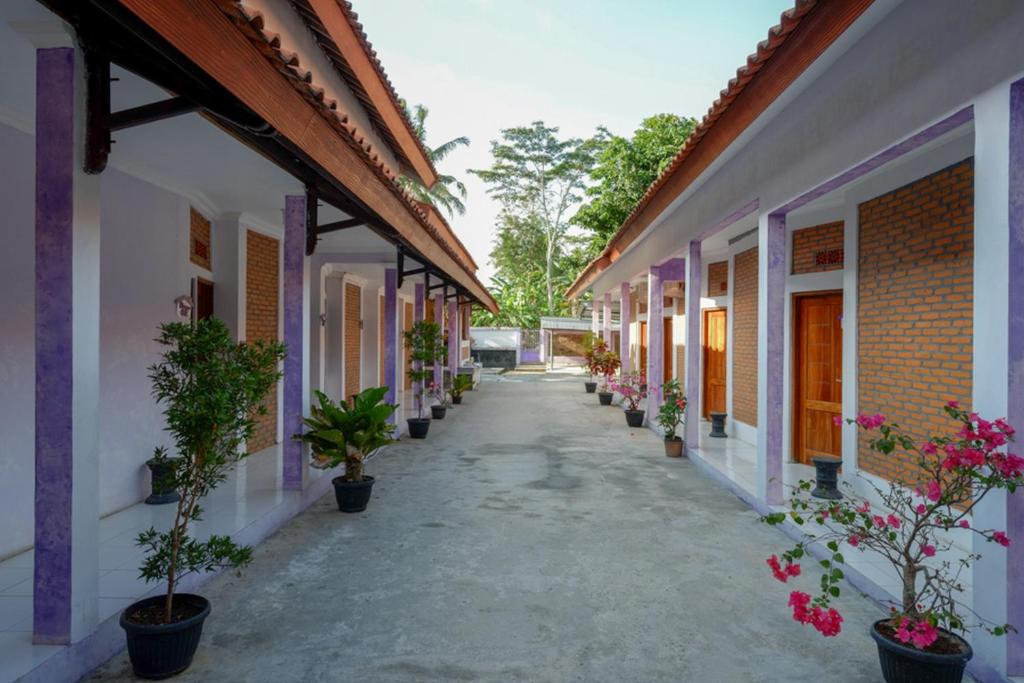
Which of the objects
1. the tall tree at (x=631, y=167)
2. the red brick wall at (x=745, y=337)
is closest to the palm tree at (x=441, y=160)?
the tall tree at (x=631, y=167)

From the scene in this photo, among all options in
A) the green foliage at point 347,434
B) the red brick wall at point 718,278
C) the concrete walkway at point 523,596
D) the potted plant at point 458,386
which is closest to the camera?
the concrete walkway at point 523,596

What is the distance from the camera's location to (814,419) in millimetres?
7867

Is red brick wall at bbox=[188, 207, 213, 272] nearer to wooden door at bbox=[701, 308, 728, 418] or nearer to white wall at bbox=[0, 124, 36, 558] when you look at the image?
white wall at bbox=[0, 124, 36, 558]

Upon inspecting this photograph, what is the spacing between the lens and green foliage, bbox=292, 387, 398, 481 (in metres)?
5.87

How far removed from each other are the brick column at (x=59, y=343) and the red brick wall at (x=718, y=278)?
959 cm

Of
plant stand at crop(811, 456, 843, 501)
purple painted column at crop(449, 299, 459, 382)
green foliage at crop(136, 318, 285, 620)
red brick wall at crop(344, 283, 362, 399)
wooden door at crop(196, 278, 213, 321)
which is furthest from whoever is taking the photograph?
purple painted column at crop(449, 299, 459, 382)

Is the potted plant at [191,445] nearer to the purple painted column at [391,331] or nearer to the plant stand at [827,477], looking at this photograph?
the plant stand at [827,477]

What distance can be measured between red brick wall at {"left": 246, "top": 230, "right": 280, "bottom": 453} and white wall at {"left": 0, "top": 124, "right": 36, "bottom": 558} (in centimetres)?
346

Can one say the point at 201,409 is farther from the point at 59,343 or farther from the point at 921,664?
the point at 921,664

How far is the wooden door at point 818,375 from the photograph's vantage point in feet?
24.5

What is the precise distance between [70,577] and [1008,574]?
13.8 feet

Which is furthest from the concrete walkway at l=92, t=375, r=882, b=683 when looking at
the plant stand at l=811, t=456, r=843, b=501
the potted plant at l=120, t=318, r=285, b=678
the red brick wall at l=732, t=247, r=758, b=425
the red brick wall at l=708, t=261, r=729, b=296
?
the red brick wall at l=708, t=261, r=729, b=296

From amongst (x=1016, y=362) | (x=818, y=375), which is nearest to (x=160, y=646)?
(x=1016, y=362)

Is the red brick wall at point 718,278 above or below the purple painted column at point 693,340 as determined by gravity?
above
